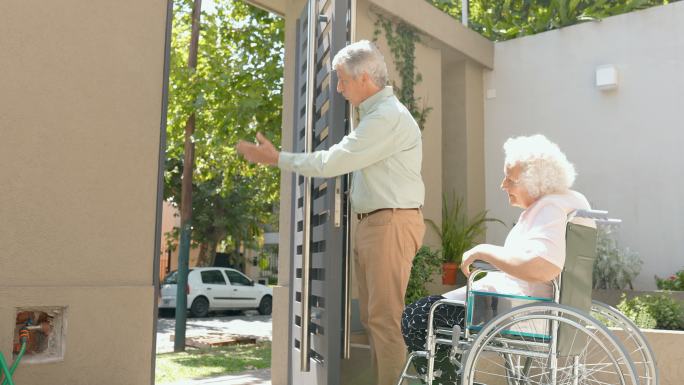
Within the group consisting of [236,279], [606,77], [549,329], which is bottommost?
[236,279]

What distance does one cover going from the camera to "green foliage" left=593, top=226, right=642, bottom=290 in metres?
6.36

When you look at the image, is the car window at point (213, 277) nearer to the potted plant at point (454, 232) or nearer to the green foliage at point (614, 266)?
the potted plant at point (454, 232)

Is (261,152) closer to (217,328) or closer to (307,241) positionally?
(307,241)

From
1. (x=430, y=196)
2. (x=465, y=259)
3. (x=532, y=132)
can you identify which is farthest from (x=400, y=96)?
(x=465, y=259)

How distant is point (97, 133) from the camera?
3334 mm

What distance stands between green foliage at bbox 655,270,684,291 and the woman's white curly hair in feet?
13.3

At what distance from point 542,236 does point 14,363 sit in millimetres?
2321

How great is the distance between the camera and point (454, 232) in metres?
6.78

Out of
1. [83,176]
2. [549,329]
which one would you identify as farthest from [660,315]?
[83,176]

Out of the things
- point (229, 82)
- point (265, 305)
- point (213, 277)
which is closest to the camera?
point (229, 82)

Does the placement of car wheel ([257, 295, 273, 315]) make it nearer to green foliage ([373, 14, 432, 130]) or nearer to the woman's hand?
green foliage ([373, 14, 432, 130])

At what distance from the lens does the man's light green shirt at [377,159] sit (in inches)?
108

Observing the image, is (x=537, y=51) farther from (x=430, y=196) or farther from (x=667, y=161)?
(x=430, y=196)

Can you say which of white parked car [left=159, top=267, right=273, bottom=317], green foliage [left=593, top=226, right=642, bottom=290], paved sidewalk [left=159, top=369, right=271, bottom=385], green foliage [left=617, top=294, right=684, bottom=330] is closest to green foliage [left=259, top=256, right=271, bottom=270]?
white parked car [left=159, top=267, right=273, bottom=317]
